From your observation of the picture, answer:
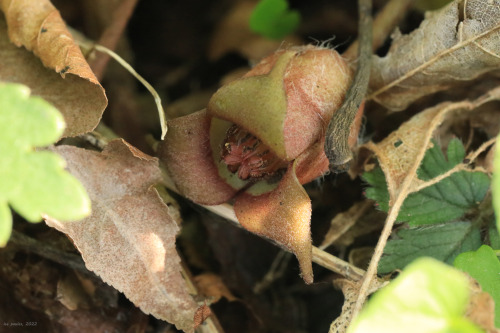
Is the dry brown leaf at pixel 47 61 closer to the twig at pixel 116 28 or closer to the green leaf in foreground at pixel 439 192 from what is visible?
the twig at pixel 116 28

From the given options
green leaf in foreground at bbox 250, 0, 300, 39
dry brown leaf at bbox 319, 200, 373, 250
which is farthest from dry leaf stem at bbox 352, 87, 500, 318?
green leaf in foreground at bbox 250, 0, 300, 39

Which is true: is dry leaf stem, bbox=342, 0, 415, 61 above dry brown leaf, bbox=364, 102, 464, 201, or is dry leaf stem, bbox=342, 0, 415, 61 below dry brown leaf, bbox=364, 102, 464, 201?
above

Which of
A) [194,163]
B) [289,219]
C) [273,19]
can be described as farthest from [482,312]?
[273,19]

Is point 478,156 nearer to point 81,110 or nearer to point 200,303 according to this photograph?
point 200,303

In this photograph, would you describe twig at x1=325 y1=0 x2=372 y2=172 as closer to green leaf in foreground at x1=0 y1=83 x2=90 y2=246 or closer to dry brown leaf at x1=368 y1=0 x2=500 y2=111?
dry brown leaf at x1=368 y1=0 x2=500 y2=111

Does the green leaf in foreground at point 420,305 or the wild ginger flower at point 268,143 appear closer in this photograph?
the green leaf in foreground at point 420,305

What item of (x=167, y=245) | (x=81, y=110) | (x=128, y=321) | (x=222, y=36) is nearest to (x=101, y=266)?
(x=167, y=245)

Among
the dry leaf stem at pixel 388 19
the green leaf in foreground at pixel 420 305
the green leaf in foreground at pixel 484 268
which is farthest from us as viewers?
the dry leaf stem at pixel 388 19

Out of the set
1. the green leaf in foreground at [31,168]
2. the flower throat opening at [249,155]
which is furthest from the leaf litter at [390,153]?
the green leaf in foreground at [31,168]
